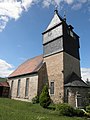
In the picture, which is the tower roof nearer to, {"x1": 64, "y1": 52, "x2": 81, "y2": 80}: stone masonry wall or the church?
the church

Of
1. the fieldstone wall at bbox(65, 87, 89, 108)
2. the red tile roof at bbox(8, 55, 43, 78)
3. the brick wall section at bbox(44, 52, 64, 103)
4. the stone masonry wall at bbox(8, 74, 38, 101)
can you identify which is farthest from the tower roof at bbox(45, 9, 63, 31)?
the fieldstone wall at bbox(65, 87, 89, 108)

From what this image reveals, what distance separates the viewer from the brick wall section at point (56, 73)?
69.1 ft

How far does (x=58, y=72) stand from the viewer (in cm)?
2245

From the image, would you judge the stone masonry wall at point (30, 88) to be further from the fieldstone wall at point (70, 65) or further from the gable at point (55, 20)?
the gable at point (55, 20)

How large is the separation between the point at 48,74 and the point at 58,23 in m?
8.76

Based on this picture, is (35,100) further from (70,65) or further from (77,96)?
(70,65)

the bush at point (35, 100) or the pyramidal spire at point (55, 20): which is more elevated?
the pyramidal spire at point (55, 20)

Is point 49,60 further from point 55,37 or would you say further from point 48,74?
point 55,37

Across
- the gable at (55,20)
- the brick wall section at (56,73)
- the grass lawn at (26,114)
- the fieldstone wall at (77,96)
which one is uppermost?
the gable at (55,20)

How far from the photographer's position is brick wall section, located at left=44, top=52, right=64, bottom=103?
21069 millimetres

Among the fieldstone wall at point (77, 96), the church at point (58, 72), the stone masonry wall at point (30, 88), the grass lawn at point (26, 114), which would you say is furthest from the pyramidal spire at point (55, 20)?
the grass lawn at point (26, 114)

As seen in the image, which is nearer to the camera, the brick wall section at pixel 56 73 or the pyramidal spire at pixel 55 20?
the brick wall section at pixel 56 73

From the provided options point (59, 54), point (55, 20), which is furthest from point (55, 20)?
point (59, 54)

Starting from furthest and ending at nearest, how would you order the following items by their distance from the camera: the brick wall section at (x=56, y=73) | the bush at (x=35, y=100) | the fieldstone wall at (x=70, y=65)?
the fieldstone wall at (x=70, y=65) → the bush at (x=35, y=100) → the brick wall section at (x=56, y=73)
